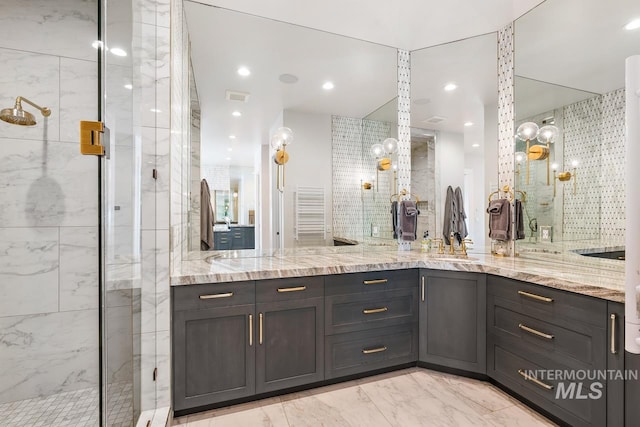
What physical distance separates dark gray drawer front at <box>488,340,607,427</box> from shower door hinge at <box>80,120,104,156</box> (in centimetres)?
243

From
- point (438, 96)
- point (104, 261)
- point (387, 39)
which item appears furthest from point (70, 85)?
point (438, 96)

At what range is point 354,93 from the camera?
9.69ft

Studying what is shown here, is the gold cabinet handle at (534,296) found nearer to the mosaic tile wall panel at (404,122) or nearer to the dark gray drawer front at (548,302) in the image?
the dark gray drawer front at (548,302)

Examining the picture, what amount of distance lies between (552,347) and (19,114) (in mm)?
3212

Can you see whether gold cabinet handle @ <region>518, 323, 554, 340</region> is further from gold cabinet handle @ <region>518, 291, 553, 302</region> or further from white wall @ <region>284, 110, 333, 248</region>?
white wall @ <region>284, 110, 333, 248</region>

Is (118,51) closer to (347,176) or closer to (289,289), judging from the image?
(289,289)

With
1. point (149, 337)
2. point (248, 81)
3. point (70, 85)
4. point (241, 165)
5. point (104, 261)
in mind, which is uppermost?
point (248, 81)

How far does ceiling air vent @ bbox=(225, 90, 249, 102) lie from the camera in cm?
258

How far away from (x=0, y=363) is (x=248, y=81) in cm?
246

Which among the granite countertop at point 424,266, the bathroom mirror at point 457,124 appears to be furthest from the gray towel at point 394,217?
the granite countertop at point 424,266

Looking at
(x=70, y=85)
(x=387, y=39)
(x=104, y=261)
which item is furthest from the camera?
(x=387, y=39)

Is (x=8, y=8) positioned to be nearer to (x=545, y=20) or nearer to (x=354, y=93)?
(x=354, y=93)

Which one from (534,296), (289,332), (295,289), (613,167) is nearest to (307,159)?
(295,289)

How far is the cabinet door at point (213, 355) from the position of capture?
1.75m
